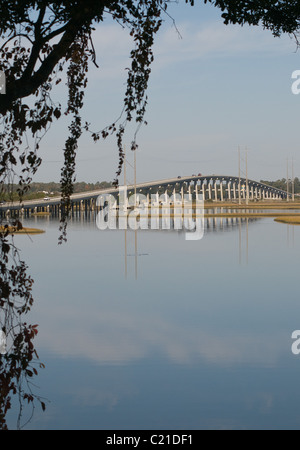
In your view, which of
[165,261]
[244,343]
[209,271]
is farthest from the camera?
[165,261]

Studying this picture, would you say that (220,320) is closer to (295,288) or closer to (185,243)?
(295,288)

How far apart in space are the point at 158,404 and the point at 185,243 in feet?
119

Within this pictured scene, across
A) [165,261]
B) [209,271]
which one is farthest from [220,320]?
[165,261]

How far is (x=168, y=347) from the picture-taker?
14523mm

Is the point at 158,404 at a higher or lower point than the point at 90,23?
lower

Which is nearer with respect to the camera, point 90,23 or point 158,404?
point 90,23

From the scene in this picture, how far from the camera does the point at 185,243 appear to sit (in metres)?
46.6

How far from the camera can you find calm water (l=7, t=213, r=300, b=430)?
10.1 meters

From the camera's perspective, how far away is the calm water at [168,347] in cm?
1010

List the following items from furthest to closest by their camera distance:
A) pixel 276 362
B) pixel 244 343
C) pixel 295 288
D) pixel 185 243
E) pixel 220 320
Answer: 1. pixel 185 243
2. pixel 295 288
3. pixel 220 320
4. pixel 244 343
5. pixel 276 362

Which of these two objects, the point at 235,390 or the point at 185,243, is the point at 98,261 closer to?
the point at 185,243

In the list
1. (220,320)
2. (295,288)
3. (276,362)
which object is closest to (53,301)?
(220,320)

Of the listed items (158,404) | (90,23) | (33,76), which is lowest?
(158,404)

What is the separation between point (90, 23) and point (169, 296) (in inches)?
649
